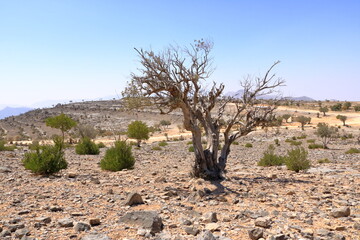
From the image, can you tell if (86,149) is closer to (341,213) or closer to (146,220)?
(146,220)

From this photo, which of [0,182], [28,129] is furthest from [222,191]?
[28,129]

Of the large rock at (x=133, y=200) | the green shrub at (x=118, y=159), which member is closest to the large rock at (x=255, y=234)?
the large rock at (x=133, y=200)

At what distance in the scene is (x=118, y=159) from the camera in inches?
552

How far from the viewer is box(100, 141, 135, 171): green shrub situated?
13.8 m

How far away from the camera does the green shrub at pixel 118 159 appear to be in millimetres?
13836

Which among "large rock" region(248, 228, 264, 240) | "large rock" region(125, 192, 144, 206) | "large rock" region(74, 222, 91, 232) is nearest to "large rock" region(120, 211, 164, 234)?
"large rock" region(74, 222, 91, 232)

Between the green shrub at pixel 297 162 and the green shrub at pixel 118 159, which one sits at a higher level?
the green shrub at pixel 118 159

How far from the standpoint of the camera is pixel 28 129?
58469mm

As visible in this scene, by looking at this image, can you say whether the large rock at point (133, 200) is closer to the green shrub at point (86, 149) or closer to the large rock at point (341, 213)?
the large rock at point (341, 213)

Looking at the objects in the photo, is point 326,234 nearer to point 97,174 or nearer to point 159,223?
point 159,223

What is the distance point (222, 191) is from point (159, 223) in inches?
154

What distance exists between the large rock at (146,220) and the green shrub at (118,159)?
7.71 meters

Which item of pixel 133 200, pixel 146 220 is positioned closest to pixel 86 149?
pixel 133 200

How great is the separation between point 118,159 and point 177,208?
721 centimetres
